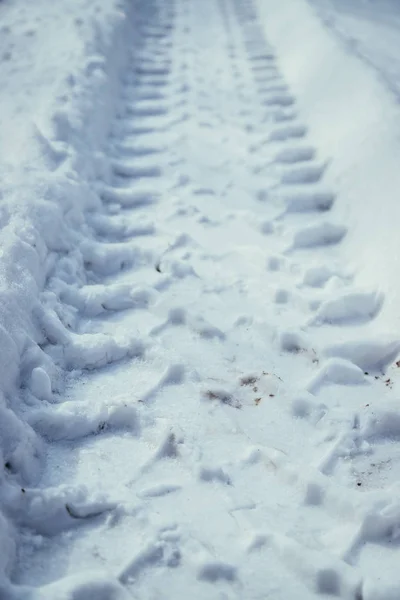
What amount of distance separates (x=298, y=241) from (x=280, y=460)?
1066 mm

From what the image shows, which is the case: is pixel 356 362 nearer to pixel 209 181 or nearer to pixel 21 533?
pixel 21 533

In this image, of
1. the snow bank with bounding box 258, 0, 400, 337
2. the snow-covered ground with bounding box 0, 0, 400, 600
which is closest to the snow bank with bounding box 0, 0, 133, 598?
the snow-covered ground with bounding box 0, 0, 400, 600

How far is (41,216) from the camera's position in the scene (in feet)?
6.43

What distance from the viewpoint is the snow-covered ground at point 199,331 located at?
1.18 metres

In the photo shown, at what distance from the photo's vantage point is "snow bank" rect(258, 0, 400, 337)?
195 centimetres

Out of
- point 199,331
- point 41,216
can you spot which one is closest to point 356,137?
point 199,331

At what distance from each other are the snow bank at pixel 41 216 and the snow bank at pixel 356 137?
0.91 meters

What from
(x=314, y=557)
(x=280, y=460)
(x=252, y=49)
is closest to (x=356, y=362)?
(x=280, y=460)

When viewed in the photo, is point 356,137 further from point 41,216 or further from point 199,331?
point 41,216

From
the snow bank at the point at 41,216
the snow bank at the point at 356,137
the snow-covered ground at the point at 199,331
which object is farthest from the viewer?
the snow bank at the point at 356,137

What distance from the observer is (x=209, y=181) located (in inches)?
102

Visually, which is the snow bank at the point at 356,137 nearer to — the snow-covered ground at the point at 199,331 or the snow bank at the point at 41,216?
the snow-covered ground at the point at 199,331

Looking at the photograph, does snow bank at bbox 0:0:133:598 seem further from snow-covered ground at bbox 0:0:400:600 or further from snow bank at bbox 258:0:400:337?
snow bank at bbox 258:0:400:337

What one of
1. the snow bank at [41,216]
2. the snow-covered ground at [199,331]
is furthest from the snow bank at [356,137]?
the snow bank at [41,216]
